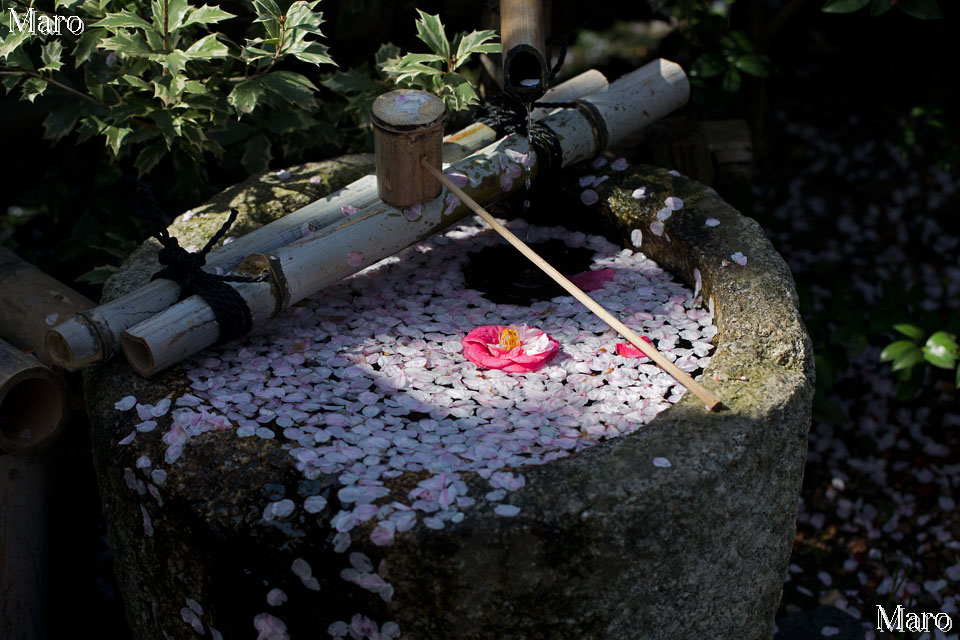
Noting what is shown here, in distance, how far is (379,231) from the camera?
2.78 meters

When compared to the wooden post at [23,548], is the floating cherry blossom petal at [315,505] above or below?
above

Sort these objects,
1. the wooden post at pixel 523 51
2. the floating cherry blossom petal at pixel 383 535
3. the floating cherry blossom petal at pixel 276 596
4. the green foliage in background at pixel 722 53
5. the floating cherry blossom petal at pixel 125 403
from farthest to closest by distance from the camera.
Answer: the green foliage in background at pixel 722 53 → the wooden post at pixel 523 51 → the floating cherry blossom petal at pixel 125 403 → the floating cherry blossom petal at pixel 276 596 → the floating cherry blossom petal at pixel 383 535

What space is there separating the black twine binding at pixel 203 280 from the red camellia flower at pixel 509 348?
624 millimetres

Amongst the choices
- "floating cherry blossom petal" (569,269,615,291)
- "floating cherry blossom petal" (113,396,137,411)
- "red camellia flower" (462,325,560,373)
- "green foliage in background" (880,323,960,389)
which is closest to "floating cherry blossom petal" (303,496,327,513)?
"floating cherry blossom petal" (113,396,137,411)

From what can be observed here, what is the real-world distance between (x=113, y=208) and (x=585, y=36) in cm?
401

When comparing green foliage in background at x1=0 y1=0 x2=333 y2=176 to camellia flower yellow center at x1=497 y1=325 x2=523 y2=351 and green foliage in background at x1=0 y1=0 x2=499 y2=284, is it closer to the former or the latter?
green foliage in background at x1=0 y1=0 x2=499 y2=284

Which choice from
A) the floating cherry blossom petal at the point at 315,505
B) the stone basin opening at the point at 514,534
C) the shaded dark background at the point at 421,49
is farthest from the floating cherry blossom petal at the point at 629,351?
the shaded dark background at the point at 421,49

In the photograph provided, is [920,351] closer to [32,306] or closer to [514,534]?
[514,534]

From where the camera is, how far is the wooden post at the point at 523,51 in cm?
273

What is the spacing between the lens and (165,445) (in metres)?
2.19

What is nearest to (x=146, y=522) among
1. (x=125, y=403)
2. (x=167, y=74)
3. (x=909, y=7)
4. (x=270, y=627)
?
(x=125, y=403)

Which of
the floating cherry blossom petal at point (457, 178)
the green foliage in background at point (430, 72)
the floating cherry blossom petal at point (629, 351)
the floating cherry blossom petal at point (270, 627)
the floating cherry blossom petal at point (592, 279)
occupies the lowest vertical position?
the floating cherry blossom petal at point (270, 627)

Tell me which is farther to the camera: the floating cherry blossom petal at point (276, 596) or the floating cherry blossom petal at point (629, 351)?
the floating cherry blossom petal at point (629, 351)

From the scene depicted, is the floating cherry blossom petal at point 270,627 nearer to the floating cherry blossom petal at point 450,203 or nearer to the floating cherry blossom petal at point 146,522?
the floating cherry blossom petal at point 146,522
